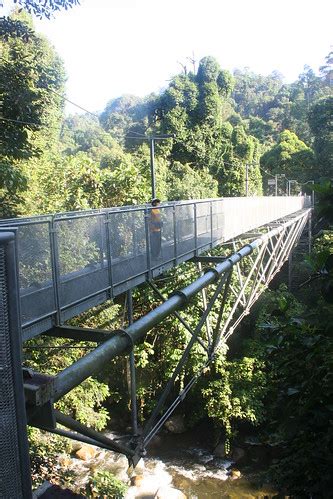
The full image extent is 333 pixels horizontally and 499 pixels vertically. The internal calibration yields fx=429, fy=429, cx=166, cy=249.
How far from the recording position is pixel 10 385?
92 cm

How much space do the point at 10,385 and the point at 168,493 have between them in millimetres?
9398

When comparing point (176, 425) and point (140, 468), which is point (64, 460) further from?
point (176, 425)

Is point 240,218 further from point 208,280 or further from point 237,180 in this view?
point 237,180

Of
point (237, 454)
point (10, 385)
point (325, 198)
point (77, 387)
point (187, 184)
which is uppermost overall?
point (187, 184)

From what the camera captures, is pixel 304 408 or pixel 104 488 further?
pixel 104 488

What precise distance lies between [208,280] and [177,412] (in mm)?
10231

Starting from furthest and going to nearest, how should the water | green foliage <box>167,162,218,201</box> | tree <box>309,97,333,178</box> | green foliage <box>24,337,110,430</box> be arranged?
tree <box>309,97,333,178</box>
green foliage <box>167,162,218,201</box>
the water
green foliage <box>24,337,110,430</box>

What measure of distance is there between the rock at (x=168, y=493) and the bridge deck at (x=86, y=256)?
5472mm

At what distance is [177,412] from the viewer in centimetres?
1234

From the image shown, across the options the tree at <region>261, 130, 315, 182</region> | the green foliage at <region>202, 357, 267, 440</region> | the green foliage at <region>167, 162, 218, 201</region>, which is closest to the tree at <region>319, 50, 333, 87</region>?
the tree at <region>261, 130, 315, 182</region>

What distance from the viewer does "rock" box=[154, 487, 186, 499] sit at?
348 inches

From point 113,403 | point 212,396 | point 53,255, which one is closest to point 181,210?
point 53,255

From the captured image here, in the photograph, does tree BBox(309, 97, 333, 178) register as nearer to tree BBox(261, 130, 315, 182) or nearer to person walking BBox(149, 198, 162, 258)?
tree BBox(261, 130, 315, 182)

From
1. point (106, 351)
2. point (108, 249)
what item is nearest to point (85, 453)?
point (108, 249)
